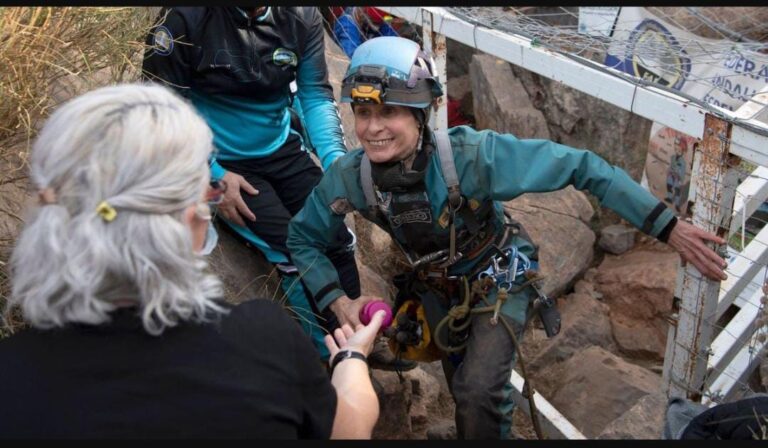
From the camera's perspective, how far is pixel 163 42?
383cm

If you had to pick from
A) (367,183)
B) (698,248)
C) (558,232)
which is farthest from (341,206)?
(558,232)

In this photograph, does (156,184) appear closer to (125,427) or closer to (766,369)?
(125,427)

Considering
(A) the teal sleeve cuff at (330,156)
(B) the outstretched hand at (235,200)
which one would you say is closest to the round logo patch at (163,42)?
(B) the outstretched hand at (235,200)

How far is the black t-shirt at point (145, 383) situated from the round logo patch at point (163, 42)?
7.28 feet

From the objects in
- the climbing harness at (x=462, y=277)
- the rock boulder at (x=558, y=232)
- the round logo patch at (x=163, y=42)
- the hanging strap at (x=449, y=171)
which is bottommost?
the rock boulder at (x=558, y=232)

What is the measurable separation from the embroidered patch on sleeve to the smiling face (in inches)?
9.9

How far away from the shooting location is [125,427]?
1716 mm

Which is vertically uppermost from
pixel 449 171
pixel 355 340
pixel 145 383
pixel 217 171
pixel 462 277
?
pixel 145 383

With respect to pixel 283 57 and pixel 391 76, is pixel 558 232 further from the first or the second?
pixel 391 76

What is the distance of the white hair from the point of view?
1.69 m

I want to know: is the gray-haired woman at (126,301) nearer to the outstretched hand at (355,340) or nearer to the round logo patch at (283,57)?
the outstretched hand at (355,340)

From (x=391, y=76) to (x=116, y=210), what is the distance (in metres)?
1.81

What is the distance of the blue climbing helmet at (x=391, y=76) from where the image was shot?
3.28 metres
